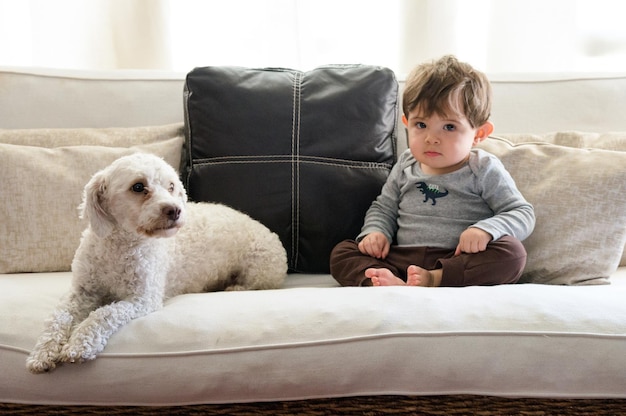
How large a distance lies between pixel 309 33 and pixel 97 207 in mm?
1581

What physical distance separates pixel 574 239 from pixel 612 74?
2.75 feet

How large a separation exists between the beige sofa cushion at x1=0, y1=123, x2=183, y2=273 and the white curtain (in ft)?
2.91

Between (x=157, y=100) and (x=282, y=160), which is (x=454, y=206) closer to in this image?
(x=282, y=160)

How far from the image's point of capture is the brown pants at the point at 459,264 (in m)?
1.70

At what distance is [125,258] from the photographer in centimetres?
161

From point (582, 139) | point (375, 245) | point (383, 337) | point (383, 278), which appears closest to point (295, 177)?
point (375, 245)

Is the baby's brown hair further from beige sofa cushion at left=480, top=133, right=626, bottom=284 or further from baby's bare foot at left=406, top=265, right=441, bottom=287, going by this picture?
baby's bare foot at left=406, top=265, right=441, bottom=287

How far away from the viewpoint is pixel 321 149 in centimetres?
208

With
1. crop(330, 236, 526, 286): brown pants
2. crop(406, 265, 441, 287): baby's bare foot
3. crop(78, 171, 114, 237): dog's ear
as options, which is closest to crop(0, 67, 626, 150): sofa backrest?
crop(330, 236, 526, 286): brown pants

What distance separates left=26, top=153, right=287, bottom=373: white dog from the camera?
4.56ft

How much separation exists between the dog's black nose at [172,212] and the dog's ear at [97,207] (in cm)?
16

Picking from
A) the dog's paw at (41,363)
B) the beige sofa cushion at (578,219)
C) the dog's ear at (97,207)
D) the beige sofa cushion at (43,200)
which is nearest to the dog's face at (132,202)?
the dog's ear at (97,207)

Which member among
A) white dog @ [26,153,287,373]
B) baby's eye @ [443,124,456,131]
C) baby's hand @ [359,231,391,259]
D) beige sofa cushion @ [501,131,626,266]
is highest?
baby's eye @ [443,124,456,131]

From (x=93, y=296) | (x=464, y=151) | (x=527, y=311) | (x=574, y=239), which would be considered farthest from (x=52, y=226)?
(x=574, y=239)
